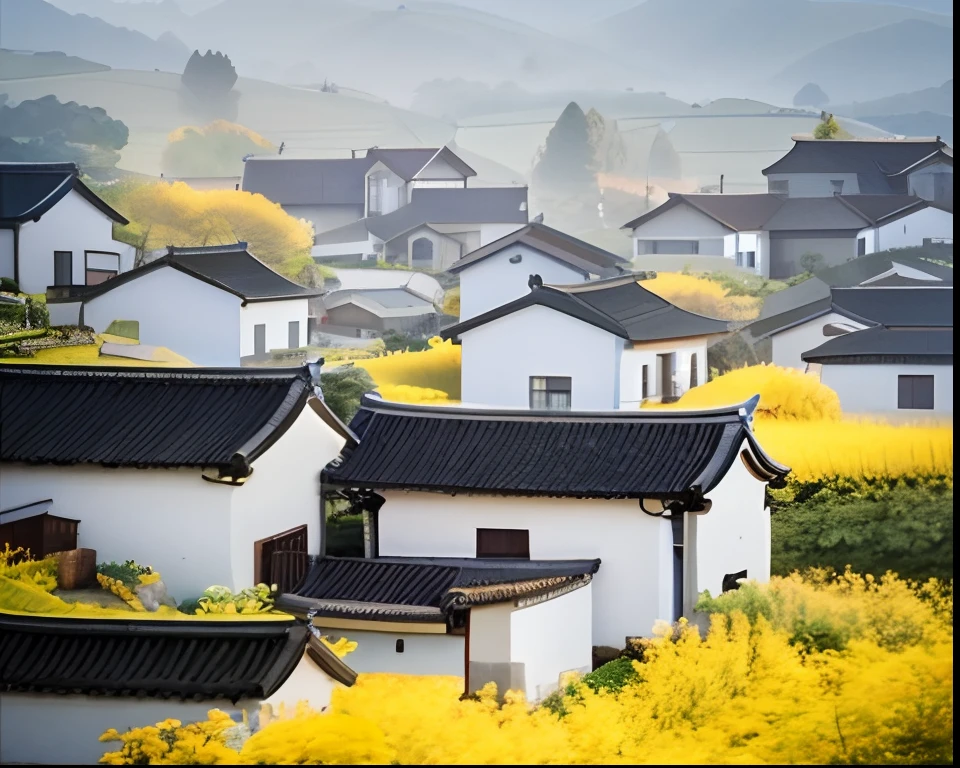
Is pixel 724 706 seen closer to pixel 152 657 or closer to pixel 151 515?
pixel 152 657

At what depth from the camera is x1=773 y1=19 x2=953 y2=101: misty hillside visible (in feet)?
17.7

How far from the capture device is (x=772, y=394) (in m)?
5.36

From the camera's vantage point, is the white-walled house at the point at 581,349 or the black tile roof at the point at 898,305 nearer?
the black tile roof at the point at 898,305

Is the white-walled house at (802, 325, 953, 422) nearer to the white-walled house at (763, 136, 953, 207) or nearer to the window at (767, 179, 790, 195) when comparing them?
the white-walled house at (763, 136, 953, 207)

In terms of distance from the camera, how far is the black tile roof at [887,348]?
5129mm

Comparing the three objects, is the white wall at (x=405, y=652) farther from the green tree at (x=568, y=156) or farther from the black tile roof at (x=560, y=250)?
the green tree at (x=568, y=156)

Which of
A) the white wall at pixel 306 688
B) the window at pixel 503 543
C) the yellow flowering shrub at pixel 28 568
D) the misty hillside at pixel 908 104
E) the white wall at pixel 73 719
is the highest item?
the misty hillside at pixel 908 104

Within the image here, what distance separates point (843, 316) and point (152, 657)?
116 inches

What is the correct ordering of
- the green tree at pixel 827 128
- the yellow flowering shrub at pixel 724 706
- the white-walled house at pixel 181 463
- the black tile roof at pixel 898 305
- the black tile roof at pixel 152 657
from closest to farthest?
the black tile roof at pixel 152 657 < the yellow flowering shrub at pixel 724 706 < the white-walled house at pixel 181 463 < the black tile roof at pixel 898 305 < the green tree at pixel 827 128

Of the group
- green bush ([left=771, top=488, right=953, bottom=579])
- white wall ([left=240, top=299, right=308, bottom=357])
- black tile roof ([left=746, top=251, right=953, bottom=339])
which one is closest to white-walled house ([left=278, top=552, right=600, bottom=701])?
green bush ([left=771, top=488, right=953, bottom=579])

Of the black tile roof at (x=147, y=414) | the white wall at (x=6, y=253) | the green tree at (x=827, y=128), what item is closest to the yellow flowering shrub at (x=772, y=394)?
the green tree at (x=827, y=128)

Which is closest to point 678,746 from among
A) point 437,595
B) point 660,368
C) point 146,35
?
point 437,595

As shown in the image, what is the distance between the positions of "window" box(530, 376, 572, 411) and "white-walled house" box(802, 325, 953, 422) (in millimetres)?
958

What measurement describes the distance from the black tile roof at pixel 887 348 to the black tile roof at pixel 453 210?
138 centimetres
